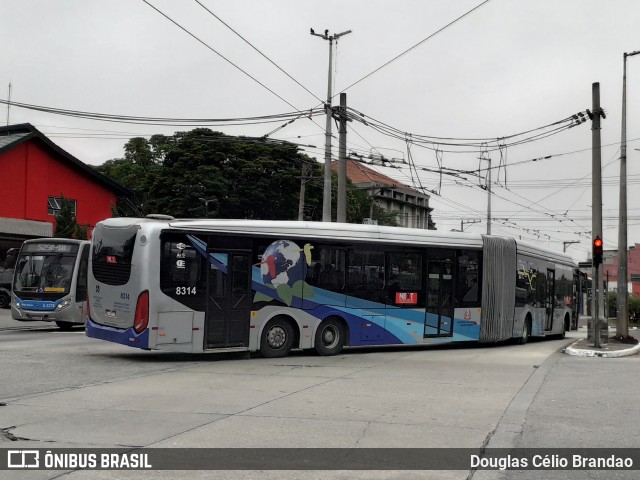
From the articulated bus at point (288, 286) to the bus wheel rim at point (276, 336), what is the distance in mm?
25

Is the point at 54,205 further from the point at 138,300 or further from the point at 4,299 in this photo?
the point at 138,300

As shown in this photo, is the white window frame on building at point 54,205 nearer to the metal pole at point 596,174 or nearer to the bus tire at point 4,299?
the bus tire at point 4,299

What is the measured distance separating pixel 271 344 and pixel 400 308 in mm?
3862

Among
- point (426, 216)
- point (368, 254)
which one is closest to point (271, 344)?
point (368, 254)

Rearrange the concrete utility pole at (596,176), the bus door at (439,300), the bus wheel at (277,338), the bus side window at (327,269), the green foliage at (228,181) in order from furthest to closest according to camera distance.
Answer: the green foliage at (228,181) → the concrete utility pole at (596,176) → the bus door at (439,300) → the bus side window at (327,269) → the bus wheel at (277,338)

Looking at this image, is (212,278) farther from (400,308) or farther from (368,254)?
(400,308)

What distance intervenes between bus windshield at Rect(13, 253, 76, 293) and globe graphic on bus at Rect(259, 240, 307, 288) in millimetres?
10183

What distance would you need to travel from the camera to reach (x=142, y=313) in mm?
13688

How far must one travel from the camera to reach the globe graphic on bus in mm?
15438

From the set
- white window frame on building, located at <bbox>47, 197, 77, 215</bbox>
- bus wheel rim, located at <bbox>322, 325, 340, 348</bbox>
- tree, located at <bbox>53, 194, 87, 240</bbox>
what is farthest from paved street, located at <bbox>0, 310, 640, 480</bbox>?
white window frame on building, located at <bbox>47, 197, 77, 215</bbox>

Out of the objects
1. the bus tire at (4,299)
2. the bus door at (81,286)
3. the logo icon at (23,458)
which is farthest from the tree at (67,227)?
the logo icon at (23,458)

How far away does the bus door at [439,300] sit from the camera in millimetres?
18500

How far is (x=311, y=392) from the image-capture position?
35.1 feet

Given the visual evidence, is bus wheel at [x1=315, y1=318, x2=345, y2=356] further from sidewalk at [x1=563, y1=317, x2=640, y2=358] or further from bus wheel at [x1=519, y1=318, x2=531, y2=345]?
bus wheel at [x1=519, y1=318, x2=531, y2=345]
